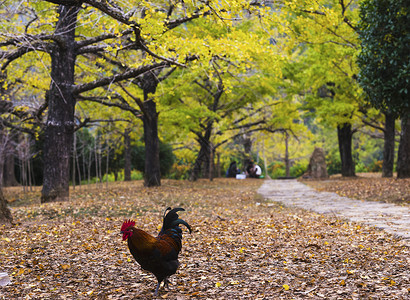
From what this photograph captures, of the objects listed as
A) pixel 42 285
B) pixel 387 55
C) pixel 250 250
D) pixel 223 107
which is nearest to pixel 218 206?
pixel 250 250

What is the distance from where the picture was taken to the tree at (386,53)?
9156 millimetres

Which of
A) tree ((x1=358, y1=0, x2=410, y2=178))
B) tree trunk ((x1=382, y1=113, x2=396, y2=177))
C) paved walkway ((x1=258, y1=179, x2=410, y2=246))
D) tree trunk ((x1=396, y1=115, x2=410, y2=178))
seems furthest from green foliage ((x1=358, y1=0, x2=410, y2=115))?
tree trunk ((x1=382, y1=113, x2=396, y2=177))

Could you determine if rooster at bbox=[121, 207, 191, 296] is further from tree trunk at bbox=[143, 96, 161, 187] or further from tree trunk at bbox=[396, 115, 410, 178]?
tree trunk at bbox=[396, 115, 410, 178]

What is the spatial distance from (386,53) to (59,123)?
8.12 m

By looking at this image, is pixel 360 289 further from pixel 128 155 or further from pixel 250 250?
pixel 128 155

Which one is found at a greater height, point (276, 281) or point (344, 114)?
point (344, 114)

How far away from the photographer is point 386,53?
31.0 feet

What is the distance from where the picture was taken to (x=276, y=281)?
391cm

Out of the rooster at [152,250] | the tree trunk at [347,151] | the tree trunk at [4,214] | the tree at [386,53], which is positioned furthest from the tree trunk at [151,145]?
the tree trunk at [347,151]

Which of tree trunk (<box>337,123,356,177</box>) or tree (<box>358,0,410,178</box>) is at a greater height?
tree (<box>358,0,410,178</box>)

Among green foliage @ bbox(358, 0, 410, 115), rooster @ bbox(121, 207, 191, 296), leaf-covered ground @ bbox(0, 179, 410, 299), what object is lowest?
leaf-covered ground @ bbox(0, 179, 410, 299)

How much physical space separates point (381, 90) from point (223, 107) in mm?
9867

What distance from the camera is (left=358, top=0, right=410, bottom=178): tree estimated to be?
30.0 feet

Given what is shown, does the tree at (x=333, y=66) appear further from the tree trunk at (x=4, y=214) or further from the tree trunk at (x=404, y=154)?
the tree trunk at (x=4, y=214)
